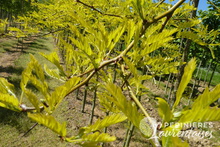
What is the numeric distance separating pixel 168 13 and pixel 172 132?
0.48m

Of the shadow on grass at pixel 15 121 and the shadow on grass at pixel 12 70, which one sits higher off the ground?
the shadow on grass at pixel 12 70

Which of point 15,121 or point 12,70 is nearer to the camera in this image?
point 15,121

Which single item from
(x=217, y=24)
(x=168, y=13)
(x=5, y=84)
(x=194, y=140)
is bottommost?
(x=194, y=140)

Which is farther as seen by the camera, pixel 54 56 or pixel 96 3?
pixel 96 3

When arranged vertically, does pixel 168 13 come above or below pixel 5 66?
above

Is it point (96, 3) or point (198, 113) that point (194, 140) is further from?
point (198, 113)

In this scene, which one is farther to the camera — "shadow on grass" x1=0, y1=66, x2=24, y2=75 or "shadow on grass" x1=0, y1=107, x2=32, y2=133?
"shadow on grass" x1=0, y1=66, x2=24, y2=75

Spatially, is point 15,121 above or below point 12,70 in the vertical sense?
below

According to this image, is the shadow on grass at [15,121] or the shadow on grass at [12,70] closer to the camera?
the shadow on grass at [15,121]

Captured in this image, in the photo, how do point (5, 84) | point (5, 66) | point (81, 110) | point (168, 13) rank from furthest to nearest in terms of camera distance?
point (5, 66) < point (81, 110) < point (168, 13) < point (5, 84)

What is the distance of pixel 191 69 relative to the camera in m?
0.34

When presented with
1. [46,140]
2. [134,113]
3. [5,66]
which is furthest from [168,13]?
[5,66]

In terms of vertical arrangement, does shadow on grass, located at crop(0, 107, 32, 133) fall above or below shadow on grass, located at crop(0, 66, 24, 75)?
below

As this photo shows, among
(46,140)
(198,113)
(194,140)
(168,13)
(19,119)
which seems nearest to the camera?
(198,113)
